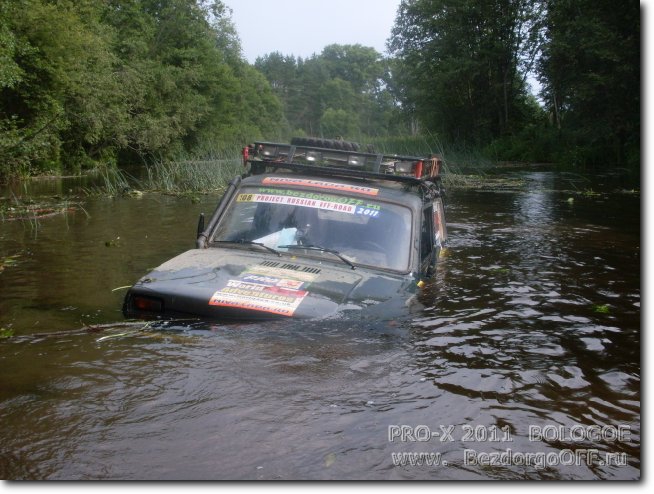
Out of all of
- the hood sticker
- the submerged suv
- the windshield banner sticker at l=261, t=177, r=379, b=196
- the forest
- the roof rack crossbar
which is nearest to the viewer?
the hood sticker

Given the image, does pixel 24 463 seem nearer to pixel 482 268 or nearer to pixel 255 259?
pixel 255 259

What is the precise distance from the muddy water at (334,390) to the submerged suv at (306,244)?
21 cm

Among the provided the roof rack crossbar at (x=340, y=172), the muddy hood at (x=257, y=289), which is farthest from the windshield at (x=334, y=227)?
the roof rack crossbar at (x=340, y=172)

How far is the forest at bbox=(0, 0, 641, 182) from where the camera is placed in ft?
92.4

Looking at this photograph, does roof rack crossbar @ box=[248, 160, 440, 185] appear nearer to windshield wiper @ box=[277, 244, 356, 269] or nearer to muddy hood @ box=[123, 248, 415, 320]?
windshield wiper @ box=[277, 244, 356, 269]

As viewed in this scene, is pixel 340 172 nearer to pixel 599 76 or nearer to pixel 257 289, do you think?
pixel 257 289

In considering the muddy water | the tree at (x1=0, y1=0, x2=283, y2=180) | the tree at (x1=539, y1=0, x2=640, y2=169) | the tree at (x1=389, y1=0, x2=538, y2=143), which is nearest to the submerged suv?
the muddy water

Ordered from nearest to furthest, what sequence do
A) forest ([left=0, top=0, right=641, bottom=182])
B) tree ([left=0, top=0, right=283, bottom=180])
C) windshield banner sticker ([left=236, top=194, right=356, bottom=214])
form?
windshield banner sticker ([left=236, top=194, right=356, bottom=214]) < tree ([left=0, top=0, right=283, bottom=180]) < forest ([left=0, top=0, right=641, bottom=182])

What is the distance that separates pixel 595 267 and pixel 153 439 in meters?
7.69

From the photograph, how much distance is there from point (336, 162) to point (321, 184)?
0.46 metres

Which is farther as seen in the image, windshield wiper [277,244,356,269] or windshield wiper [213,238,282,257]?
windshield wiper [213,238,282,257]

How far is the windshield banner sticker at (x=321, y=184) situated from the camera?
6430mm

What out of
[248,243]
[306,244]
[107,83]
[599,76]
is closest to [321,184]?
[306,244]

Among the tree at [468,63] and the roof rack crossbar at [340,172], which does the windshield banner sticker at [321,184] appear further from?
the tree at [468,63]
